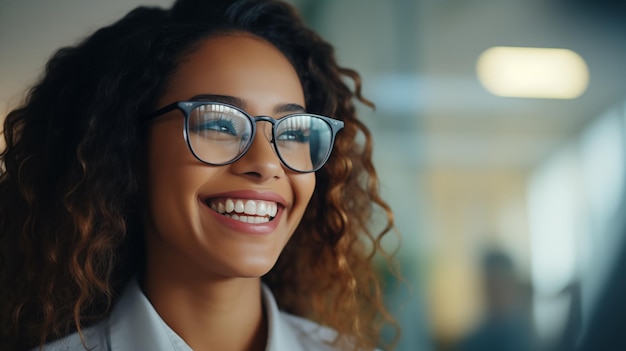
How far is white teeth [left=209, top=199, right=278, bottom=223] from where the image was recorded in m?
1.11

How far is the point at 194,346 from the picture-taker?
1191mm

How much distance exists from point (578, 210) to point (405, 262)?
1.40 feet

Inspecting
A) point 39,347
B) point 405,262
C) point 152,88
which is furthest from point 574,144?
point 39,347

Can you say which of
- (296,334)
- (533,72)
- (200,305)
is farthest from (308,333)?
(533,72)

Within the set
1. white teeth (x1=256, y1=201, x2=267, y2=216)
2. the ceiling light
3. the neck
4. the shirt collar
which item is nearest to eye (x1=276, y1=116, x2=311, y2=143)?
white teeth (x1=256, y1=201, x2=267, y2=216)

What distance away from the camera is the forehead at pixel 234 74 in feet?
3.67

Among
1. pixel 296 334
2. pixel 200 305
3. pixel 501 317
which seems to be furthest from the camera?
pixel 501 317

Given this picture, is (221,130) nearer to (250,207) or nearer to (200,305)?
(250,207)

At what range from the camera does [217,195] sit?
111 cm

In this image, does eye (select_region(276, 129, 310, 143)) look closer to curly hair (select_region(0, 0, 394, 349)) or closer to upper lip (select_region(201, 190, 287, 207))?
upper lip (select_region(201, 190, 287, 207))

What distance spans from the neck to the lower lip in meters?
0.12

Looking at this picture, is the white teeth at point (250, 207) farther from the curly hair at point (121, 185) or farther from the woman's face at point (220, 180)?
the curly hair at point (121, 185)

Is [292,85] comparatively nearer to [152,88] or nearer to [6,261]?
[152,88]

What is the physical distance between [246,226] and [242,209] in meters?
0.03
